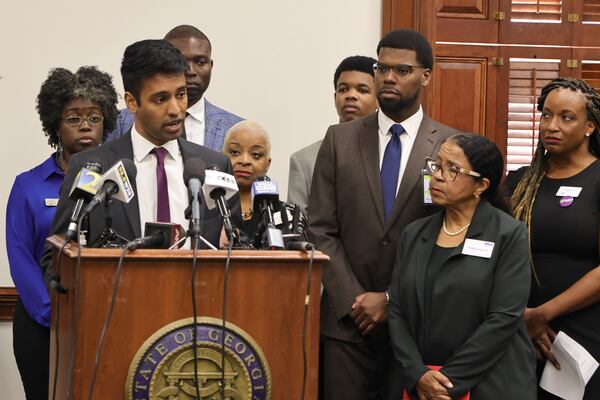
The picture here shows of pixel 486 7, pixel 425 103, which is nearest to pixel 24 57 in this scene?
pixel 425 103

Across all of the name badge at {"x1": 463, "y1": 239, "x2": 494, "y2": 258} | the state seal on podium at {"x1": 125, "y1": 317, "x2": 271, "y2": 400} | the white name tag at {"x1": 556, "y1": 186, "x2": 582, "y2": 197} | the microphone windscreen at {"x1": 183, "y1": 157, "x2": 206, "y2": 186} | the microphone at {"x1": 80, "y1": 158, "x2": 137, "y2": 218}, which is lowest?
the state seal on podium at {"x1": 125, "y1": 317, "x2": 271, "y2": 400}

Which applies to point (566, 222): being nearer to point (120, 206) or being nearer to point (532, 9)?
point (120, 206)

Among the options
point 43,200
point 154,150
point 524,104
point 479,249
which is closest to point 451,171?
point 479,249

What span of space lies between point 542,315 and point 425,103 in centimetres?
193

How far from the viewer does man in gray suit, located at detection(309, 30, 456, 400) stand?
393 cm

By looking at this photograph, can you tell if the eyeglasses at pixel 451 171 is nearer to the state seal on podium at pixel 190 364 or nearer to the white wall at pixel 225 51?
the state seal on podium at pixel 190 364

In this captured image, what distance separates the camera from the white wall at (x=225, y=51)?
5.49 metres

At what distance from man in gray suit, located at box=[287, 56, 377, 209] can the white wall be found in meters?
0.67

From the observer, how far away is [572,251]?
4.02m

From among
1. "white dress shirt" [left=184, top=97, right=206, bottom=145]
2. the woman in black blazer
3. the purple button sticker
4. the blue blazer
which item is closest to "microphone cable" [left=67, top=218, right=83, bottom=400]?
the woman in black blazer

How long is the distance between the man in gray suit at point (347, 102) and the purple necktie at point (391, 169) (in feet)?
1.74

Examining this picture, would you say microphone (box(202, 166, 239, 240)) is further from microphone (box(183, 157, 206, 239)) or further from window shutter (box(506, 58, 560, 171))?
window shutter (box(506, 58, 560, 171))

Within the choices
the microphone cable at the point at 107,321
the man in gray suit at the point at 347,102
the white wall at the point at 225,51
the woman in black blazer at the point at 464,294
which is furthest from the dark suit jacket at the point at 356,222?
the white wall at the point at 225,51

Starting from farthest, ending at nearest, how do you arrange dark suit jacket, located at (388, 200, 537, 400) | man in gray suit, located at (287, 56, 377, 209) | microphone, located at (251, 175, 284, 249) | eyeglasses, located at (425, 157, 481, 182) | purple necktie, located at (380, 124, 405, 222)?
man in gray suit, located at (287, 56, 377, 209) → purple necktie, located at (380, 124, 405, 222) → eyeglasses, located at (425, 157, 481, 182) → dark suit jacket, located at (388, 200, 537, 400) → microphone, located at (251, 175, 284, 249)
